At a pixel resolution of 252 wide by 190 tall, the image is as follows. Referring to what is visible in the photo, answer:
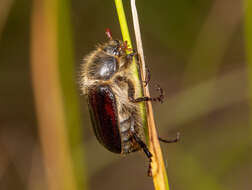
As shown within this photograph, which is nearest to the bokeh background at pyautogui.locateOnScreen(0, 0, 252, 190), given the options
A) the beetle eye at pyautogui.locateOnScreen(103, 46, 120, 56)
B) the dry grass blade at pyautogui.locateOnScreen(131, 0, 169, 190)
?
the beetle eye at pyautogui.locateOnScreen(103, 46, 120, 56)

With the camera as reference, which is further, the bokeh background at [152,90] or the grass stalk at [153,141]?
the bokeh background at [152,90]

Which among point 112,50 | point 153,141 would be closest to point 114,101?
point 112,50

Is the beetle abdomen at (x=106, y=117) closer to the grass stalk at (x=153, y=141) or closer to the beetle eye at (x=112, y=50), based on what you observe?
the beetle eye at (x=112, y=50)

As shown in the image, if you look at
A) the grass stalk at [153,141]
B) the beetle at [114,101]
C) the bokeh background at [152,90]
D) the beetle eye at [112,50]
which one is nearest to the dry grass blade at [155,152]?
the grass stalk at [153,141]

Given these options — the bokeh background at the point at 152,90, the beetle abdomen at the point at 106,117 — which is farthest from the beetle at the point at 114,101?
the bokeh background at the point at 152,90

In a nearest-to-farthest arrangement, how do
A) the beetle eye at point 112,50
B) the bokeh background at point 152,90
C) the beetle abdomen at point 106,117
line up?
the beetle abdomen at point 106,117 → the beetle eye at point 112,50 → the bokeh background at point 152,90

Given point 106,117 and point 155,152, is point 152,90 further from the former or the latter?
point 155,152

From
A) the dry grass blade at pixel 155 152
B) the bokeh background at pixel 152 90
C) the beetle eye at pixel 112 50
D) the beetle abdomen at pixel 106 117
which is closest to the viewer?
the dry grass blade at pixel 155 152

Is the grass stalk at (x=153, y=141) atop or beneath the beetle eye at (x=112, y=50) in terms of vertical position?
beneath
